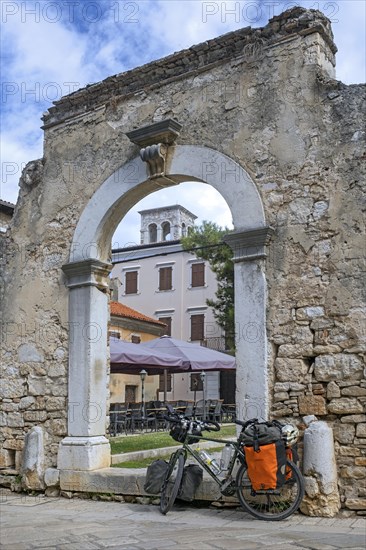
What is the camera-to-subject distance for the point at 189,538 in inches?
197

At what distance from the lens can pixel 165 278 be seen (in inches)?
1390

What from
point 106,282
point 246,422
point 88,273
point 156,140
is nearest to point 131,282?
point 106,282

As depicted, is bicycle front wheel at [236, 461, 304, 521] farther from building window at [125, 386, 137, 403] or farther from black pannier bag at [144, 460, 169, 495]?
building window at [125, 386, 137, 403]

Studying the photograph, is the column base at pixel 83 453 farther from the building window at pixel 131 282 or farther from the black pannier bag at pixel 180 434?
the building window at pixel 131 282

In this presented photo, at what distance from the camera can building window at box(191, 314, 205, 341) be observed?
3338 centimetres

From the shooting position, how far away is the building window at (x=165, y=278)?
35234 mm

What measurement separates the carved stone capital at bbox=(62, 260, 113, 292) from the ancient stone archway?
1 cm

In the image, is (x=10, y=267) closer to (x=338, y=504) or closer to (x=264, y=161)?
(x=264, y=161)

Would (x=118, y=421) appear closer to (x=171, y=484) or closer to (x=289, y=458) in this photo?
(x=171, y=484)

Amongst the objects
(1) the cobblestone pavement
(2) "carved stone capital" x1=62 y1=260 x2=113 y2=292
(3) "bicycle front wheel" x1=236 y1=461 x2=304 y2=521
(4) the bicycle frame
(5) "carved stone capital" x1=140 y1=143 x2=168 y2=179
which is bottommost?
(1) the cobblestone pavement

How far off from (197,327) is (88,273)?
2640cm

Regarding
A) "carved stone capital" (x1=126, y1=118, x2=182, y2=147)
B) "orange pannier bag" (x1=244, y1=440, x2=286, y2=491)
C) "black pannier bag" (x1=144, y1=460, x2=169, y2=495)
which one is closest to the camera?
"orange pannier bag" (x1=244, y1=440, x2=286, y2=491)

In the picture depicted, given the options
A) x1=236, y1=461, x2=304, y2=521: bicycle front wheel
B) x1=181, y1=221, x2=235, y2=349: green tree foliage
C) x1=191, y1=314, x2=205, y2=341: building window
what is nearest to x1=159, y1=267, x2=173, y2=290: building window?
x1=191, y1=314, x2=205, y2=341: building window

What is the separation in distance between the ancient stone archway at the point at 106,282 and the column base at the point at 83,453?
11 millimetres
